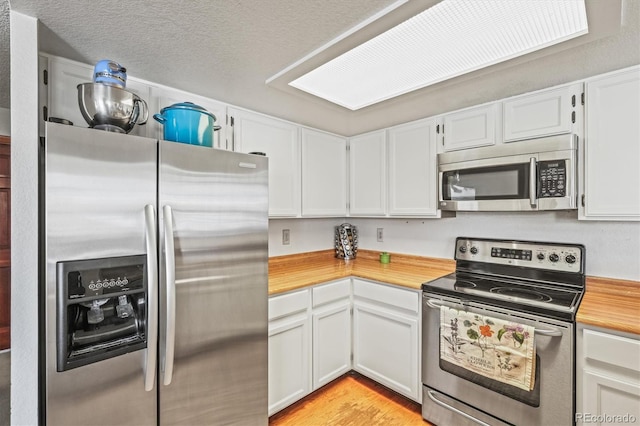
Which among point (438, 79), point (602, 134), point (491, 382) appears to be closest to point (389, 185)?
point (438, 79)

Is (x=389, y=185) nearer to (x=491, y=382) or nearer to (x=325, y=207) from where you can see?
(x=325, y=207)

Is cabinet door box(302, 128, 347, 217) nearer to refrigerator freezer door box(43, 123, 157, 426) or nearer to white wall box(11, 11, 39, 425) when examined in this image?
refrigerator freezer door box(43, 123, 157, 426)

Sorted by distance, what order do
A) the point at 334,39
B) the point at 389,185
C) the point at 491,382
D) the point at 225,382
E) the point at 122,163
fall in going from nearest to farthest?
1. the point at 122,163
2. the point at 334,39
3. the point at 225,382
4. the point at 491,382
5. the point at 389,185

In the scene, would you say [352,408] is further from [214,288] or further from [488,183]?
[488,183]

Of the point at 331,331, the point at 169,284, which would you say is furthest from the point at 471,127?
the point at 169,284

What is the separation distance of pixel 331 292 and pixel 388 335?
52cm

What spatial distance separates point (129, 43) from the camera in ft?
4.48

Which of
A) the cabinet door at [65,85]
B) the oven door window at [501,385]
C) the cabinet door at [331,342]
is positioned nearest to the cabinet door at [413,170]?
the cabinet door at [331,342]

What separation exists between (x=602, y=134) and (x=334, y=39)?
1624mm

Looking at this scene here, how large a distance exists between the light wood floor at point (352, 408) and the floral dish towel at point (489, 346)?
55 centimetres

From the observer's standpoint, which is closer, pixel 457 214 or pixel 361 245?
pixel 457 214

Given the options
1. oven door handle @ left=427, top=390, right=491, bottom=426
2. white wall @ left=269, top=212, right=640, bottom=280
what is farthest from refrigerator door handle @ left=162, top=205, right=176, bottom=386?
oven door handle @ left=427, top=390, right=491, bottom=426

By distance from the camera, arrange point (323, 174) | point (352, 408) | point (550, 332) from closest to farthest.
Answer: point (550, 332) < point (352, 408) < point (323, 174)

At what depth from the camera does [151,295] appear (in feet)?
4.03
